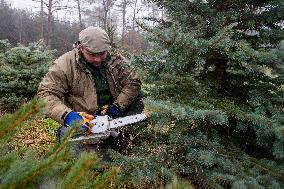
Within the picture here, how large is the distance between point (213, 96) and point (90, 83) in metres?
1.83

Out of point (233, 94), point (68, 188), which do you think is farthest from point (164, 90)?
point (68, 188)

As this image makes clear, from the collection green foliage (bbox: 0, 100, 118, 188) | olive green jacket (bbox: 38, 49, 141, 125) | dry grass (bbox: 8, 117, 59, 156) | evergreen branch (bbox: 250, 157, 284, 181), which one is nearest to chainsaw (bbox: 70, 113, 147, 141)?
olive green jacket (bbox: 38, 49, 141, 125)

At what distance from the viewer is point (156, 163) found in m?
3.42

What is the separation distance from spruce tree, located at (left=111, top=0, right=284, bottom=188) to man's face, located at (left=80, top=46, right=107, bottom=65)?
3.41ft

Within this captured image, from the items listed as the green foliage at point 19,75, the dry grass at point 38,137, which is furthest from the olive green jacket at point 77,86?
the green foliage at point 19,75

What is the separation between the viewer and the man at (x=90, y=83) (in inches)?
177

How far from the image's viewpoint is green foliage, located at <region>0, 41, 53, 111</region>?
25.8 ft

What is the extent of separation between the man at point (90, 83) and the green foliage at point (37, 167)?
263 centimetres

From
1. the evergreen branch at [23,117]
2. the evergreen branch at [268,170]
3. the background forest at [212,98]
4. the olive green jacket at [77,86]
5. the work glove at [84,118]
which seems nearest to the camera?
the evergreen branch at [23,117]

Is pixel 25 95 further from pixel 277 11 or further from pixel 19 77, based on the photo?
pixel 277 11

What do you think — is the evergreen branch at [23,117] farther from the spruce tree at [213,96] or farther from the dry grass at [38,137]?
the dry grass at [38,137]

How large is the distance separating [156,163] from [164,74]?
0.86 metres

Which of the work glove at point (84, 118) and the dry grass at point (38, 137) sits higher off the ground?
the work glove at point (84, 118)

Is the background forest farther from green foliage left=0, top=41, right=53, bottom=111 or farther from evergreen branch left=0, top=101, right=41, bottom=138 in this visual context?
green foliage left=0, top=41, right=53, bottom=111
